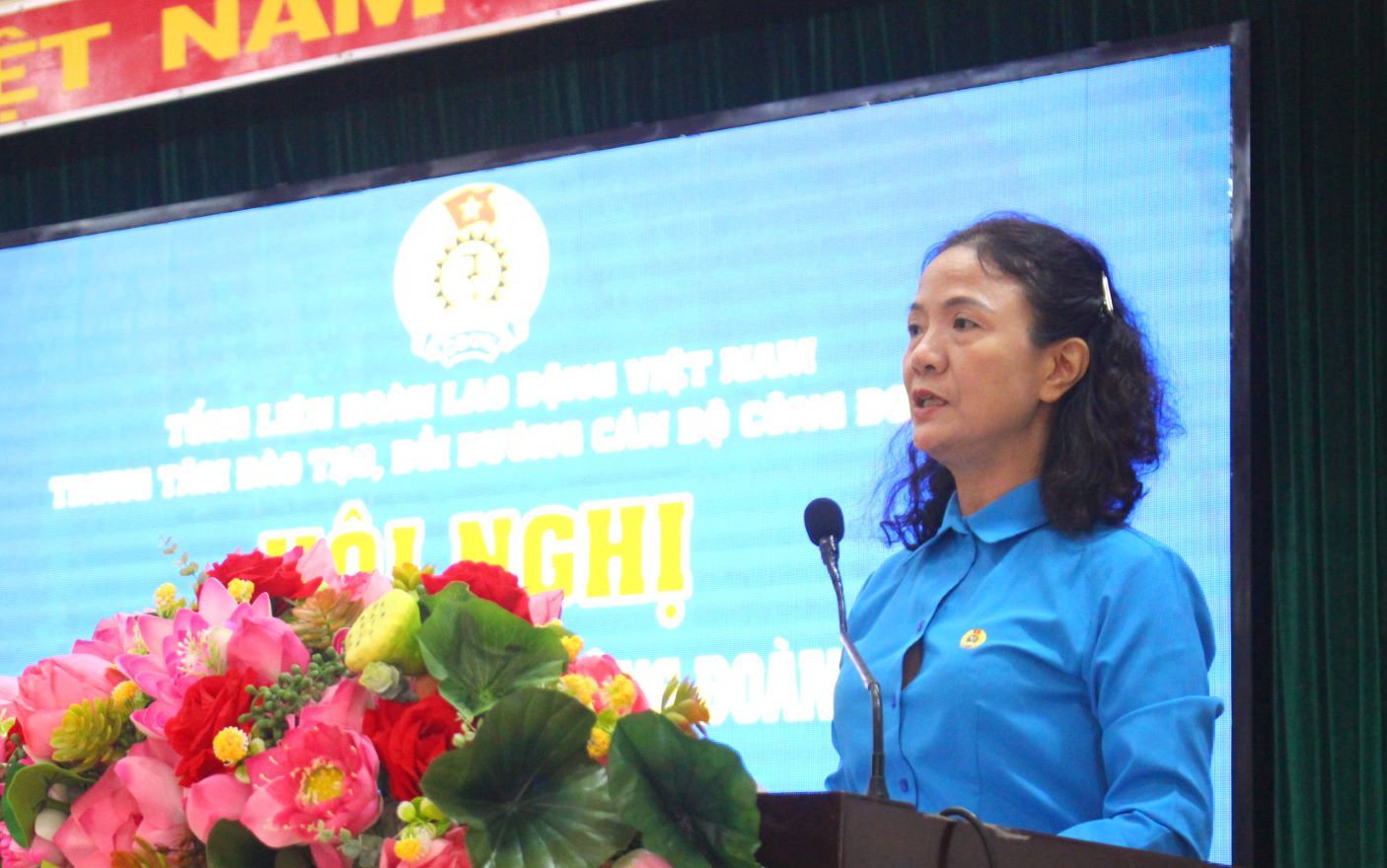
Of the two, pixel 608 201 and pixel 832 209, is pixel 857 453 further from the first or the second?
pixel 608 201

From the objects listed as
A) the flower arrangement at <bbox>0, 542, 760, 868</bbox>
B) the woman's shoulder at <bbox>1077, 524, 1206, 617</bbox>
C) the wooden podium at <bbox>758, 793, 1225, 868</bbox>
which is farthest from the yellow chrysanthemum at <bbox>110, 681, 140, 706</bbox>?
the woman's shoulder at <bbox>1077, 524, 1206, 617</bbox>

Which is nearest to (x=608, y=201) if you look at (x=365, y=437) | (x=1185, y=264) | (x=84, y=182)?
(x=365, y=437)

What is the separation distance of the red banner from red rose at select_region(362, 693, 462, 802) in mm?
3107

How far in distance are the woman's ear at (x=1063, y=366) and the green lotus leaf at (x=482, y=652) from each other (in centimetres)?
167

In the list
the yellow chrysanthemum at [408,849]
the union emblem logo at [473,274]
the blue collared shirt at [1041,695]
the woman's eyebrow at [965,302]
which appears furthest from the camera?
the union emblem logo at [473,274]

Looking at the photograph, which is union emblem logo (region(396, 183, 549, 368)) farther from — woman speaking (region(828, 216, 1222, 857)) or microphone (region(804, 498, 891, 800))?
microphone (region(804, 498, 891, 800))

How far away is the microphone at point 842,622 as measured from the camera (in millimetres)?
1502

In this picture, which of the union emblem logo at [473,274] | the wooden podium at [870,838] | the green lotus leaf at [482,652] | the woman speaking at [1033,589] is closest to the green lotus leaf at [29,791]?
the green lotus leaf at [482,652]

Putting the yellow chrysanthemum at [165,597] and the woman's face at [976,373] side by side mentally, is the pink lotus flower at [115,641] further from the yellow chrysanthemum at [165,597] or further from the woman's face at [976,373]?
the woman's face at [976,373]

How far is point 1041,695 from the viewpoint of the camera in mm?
1874

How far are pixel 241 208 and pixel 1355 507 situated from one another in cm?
240

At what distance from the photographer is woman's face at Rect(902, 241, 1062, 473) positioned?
7.75 ft

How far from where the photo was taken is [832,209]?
3.34 meters

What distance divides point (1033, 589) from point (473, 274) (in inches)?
73.8
